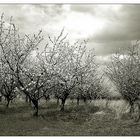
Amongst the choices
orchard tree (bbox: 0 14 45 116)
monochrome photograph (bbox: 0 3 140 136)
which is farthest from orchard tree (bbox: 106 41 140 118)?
orchard tree (bbox: 0 14 45 116)

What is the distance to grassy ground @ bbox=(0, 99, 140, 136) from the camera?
11.0 m

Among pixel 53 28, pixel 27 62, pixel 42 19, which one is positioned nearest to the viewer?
pixel 42 19

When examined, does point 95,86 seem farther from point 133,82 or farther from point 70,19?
point 70,19

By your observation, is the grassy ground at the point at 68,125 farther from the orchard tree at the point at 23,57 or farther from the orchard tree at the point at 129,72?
the orchard tree at the point at 129,72

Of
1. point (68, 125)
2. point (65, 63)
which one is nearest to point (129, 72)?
point (65, 63)

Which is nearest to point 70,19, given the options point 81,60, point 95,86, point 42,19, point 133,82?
point 42,19

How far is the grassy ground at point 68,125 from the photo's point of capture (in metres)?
11.0

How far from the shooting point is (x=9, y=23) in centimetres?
1348

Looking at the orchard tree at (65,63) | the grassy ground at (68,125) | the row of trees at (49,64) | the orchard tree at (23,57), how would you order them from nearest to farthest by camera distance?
the grassy ground at (68,125)
the orchard tree at (23,57)
the row of trees at (49,64)
the orchard tree at (65,63)

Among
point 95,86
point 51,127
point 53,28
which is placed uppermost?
point 53,28

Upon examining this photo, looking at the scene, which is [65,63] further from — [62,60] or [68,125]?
[68,125]

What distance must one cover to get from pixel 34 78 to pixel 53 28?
2.31 m

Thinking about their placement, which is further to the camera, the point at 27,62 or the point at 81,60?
the point at 81,60

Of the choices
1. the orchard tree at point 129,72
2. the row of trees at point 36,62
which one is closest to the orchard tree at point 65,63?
the row of trees at point 36,62
